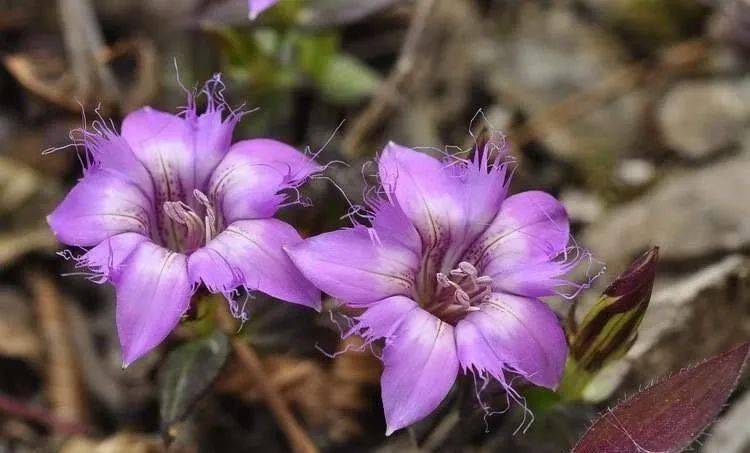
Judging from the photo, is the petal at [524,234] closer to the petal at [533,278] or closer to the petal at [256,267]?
the petal at [533,278]

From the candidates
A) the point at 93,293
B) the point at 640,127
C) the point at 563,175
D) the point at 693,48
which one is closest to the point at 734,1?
the point at 693,48

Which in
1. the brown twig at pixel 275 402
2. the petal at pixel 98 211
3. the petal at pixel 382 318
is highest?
the petal at pixel 98 211

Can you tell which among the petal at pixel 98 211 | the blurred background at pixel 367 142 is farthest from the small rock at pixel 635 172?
the petal at pixel 98 211

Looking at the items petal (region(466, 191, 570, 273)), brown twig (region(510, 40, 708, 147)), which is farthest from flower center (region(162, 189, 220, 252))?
brown twig (region(510, 40, 708, 147))

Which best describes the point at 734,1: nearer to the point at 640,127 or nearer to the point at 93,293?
the point at 640,127

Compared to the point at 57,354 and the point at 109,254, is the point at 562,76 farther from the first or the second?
the point at 109,254

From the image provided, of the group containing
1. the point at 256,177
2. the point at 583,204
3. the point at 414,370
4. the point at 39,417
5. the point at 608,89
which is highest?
the point at 256,177

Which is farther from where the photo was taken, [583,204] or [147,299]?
[583,204]

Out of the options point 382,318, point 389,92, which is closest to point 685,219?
point 389,92
